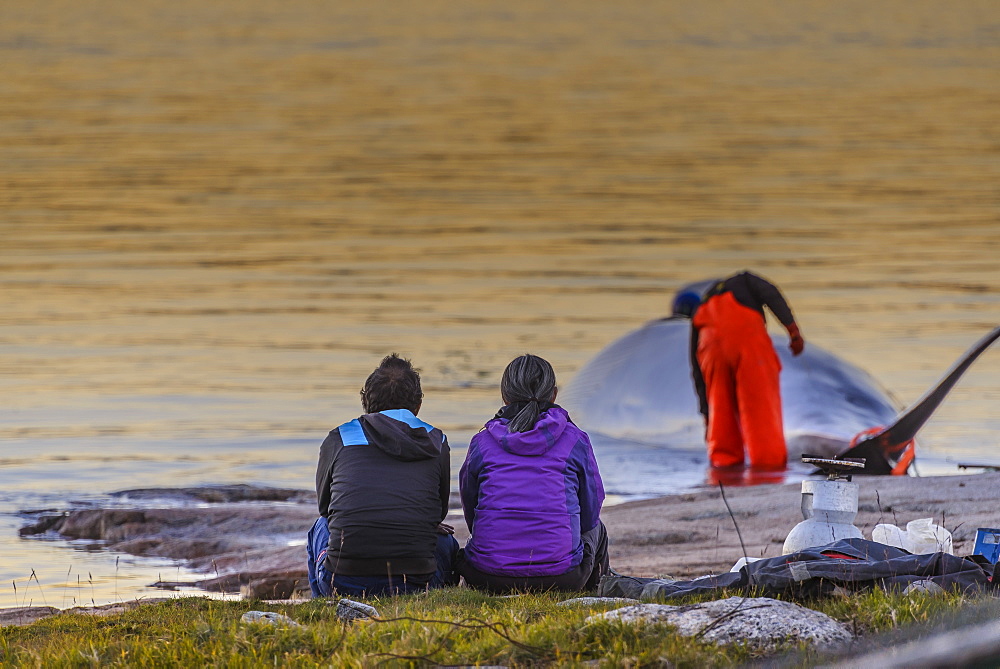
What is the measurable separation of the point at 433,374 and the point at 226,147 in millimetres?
28158

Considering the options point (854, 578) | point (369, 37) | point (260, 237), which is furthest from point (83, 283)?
point (369, 37)

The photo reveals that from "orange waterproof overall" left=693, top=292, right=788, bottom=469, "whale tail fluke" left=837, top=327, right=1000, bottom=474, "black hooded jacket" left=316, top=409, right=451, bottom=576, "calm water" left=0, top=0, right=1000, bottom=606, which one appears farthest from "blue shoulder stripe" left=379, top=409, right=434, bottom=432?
"orange waterproof overall" left=693, top=292, right=788, bottom=469

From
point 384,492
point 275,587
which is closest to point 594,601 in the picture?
point 384,492

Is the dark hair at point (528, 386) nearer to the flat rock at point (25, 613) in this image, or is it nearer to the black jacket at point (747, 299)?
the flat rock at point (25, 613)

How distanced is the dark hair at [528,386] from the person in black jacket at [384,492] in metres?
0.38

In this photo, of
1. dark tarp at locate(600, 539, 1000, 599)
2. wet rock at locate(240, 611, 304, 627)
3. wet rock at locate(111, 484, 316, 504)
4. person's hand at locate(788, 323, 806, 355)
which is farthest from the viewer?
person's hand at locate(788, 323, 806, 355)

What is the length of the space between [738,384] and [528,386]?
6356mm

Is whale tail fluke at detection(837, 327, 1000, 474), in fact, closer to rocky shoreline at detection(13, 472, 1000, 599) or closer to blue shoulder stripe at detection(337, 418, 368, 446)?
rocky shoreline at detection(13, 472, 1000, 599)

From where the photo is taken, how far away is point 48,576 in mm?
9742

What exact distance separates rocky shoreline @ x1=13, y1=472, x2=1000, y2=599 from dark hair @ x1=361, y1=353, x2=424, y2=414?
1815mm

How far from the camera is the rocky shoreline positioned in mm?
9297

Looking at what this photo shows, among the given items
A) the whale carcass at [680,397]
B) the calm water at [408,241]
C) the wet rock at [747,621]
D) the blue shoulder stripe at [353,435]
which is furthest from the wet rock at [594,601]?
the whale carcass at [680,397]

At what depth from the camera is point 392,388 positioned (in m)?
7.21

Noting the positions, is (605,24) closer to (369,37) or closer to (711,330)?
(369,37)
